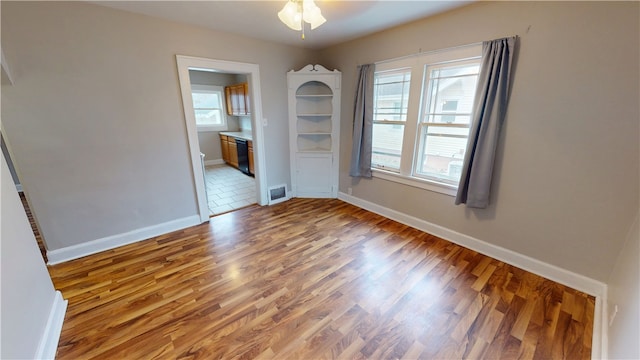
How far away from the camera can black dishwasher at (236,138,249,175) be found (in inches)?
215

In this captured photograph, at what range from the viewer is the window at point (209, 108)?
6.19 m

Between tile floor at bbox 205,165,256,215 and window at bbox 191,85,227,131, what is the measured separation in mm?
1209

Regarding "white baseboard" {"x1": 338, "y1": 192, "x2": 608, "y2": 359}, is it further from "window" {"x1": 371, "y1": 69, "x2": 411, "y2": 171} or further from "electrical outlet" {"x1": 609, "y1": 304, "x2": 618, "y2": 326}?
"window" {"x1": 371, "y1": 69, "x2": 411, "y2": 171}

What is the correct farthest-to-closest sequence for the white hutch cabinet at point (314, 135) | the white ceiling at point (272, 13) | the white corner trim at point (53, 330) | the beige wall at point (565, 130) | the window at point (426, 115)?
1. the white hutch cabinet at point (314, 135)
2. the window at point (426, 115)
3. the white ceiling at point (272, 13)
4. the beige wall at point (565, 130)
5. the white corner trim at point (53, 330)

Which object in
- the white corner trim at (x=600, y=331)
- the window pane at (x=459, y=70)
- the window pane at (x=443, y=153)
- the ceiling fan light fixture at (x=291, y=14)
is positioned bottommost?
the white corner trim at (x=600, y=331)

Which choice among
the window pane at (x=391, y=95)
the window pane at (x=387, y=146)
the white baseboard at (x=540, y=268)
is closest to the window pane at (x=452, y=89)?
the window pane at (x=391, y=95)

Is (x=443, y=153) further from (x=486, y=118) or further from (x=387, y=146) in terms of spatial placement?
(x=387, y=146)

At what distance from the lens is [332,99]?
3738 mm

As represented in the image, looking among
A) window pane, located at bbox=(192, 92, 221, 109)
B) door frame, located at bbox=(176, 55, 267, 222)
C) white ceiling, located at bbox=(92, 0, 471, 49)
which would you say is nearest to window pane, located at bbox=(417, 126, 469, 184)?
white ceiling, located at bbox=(92, 0, 471, 49)

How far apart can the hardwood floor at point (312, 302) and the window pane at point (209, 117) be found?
4373 mm

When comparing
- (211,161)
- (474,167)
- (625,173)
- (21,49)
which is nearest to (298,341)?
(474,167)

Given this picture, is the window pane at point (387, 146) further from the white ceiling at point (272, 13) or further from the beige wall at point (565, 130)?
the white ceiling at point (272, 13)

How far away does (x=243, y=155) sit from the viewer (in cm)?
558

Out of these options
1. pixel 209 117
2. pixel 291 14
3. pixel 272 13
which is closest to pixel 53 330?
pixel 291 14
